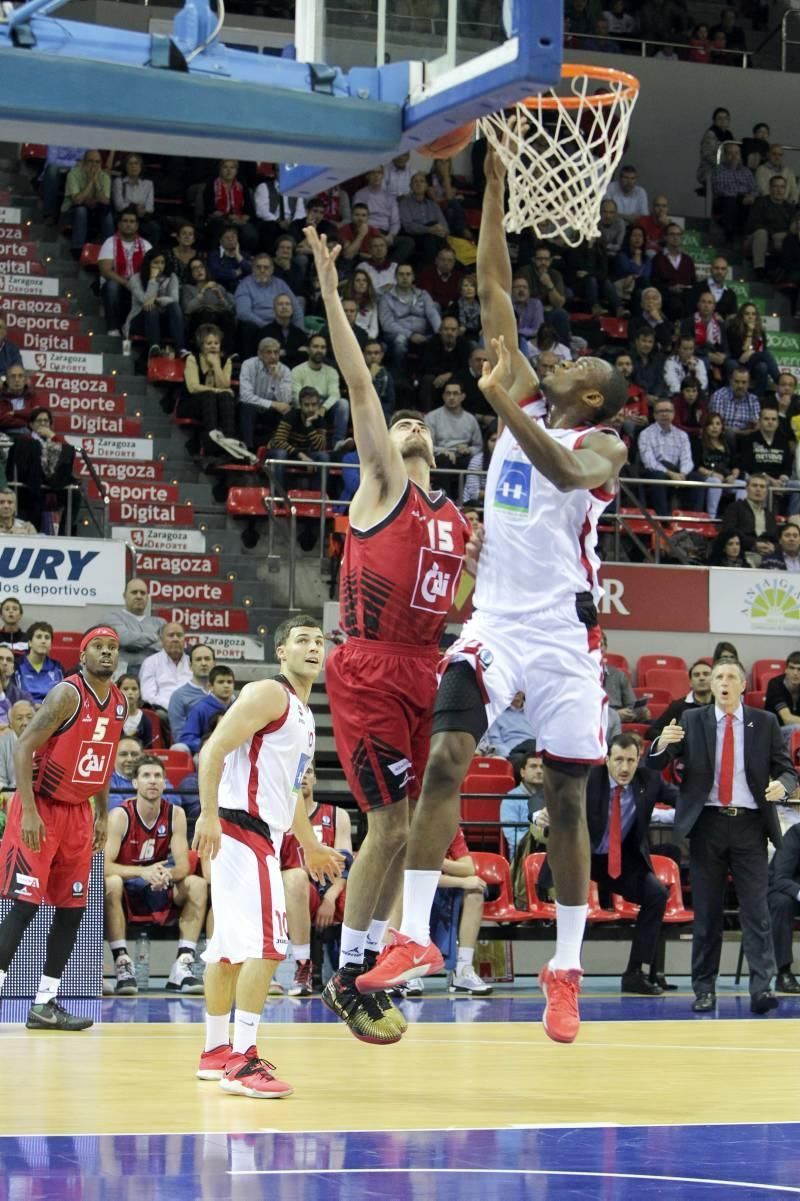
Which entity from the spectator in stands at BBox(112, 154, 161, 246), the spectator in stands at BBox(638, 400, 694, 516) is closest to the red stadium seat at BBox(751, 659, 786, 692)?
the spectator in stands at BBox(638, 400, 694, 516)

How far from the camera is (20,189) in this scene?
2177 cm

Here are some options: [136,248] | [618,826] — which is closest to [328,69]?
[618,826]

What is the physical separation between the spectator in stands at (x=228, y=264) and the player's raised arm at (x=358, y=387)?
13.1 metres

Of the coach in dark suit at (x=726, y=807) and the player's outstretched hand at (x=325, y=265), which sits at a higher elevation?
the player's outstretched hand at (x=325, y=265)

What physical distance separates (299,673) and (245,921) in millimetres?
1052

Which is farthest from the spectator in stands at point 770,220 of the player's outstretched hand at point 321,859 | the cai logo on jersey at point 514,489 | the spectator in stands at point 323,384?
the cai logo on jersey at point 514,489

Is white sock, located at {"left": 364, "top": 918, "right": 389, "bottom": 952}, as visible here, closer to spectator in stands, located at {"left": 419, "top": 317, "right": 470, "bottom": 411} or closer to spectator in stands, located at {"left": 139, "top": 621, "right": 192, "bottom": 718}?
Result: spectator in stands, located at {"left": 139, "top": 621, "right": 192, "bottom": 718}

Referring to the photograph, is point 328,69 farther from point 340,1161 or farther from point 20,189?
point 20,189

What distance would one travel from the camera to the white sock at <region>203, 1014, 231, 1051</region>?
306 inches

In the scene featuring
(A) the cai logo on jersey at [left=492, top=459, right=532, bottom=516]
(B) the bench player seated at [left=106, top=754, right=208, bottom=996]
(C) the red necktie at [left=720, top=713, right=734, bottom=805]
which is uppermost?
(A) the cai logo on jersey at [left=492, top=459, right=532, bottom=516]

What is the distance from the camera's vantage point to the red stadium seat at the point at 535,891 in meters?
13.2

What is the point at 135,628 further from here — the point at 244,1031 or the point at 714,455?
the point at 244,1031

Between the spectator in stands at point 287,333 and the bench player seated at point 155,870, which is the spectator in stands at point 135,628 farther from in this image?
the spectator in stands at point 287,333

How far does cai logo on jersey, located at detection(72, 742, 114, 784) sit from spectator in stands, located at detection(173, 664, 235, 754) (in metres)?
3.59
